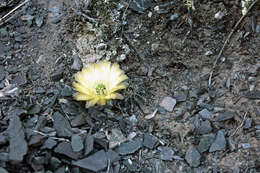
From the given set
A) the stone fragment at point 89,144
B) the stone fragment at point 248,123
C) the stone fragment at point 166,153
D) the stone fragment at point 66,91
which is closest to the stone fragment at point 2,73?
the stone fragment at point 66,91

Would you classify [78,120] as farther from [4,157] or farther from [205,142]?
[205,142]

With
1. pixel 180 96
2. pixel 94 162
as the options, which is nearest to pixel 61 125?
pixel 94 162

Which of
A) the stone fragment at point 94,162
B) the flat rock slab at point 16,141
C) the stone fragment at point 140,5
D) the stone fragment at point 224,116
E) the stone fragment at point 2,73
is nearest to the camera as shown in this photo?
the flat rock slab at point 16,141

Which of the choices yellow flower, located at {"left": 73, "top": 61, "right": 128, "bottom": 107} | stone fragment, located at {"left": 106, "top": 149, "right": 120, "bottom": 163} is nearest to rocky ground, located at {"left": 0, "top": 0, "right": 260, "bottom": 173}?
stone fragment, located at {"left": 106, "top": 149, "right": 120, "bottom": 163}

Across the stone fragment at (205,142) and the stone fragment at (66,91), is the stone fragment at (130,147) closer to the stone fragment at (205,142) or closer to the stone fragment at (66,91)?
the stone fragment at (205,142)

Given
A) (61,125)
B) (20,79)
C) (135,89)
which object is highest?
(20,79)
